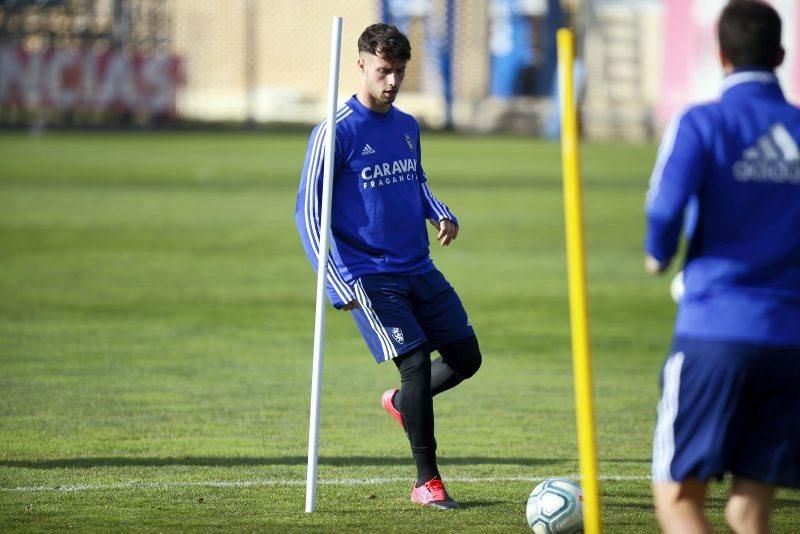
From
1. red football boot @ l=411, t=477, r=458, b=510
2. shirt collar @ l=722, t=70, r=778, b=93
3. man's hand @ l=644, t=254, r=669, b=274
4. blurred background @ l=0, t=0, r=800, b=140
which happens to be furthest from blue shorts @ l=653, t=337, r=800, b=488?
blurred background @ l=0, t=0, r=800, b=140

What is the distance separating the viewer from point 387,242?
21.5ft

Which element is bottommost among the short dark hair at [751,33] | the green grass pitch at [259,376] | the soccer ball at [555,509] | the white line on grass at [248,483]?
the green grass pitch at [259,376]

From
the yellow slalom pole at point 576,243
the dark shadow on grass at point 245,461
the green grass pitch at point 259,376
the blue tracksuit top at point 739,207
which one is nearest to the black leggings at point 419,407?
the green grass pitch at point 259,376

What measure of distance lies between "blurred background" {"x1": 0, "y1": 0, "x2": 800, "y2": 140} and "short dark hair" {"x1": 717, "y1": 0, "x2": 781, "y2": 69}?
3154cm

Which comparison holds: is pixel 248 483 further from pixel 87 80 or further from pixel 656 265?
pixel 87 80

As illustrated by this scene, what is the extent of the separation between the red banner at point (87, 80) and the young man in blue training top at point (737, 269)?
4179 cm

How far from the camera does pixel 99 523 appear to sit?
609cm

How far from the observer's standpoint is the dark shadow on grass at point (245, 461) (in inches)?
292

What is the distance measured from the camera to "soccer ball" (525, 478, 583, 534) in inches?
234

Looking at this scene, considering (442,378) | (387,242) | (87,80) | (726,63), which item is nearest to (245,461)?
(442,378)

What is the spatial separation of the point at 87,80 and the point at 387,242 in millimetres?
40532

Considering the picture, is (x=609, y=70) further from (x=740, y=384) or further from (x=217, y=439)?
(x=740, y=384)

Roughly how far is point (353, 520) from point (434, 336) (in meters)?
0.99

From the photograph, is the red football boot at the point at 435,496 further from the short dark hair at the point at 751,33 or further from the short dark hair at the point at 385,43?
the short dark hair at the point at 751,33
